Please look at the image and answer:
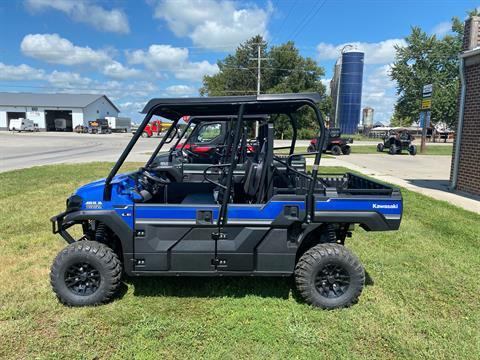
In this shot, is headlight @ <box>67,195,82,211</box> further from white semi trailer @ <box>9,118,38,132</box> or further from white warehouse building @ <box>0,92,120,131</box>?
white warehouse building @ <box>0,92,120,131</box>

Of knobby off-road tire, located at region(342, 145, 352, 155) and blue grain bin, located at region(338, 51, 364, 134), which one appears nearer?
knobby off-road tire, located at region(342, 145, 352, 155)

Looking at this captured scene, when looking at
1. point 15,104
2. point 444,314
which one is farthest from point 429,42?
point 15,104

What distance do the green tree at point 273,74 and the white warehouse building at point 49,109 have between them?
19.8 m

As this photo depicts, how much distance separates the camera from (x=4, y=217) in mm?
6496

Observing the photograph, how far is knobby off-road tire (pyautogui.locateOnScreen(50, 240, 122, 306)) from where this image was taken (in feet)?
11.1

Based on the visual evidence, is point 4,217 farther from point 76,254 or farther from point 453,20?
point 453,20

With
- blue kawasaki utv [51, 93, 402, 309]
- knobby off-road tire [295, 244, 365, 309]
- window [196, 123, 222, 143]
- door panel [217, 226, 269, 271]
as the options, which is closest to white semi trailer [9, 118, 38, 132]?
window [196, 123, 222, 143]

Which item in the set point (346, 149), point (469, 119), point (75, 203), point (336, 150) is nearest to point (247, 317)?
point (75, 203)

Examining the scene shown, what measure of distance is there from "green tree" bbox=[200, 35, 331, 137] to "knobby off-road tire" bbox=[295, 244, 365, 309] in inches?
1775

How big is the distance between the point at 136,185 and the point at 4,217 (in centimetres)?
395

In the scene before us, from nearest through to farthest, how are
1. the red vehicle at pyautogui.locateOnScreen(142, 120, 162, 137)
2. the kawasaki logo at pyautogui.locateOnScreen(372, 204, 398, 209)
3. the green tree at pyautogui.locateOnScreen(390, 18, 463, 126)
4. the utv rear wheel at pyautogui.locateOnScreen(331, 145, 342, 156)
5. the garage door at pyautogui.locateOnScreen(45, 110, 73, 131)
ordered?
the kawasaki logo at pyautogui.locateOnScreen(372, 204, 398, 209) → the red vehicle at pyautogui.locateOnScreen(142, 120, 162, 137) → the utv rear wheel at pyautogui.locateOnScreen(331, 145, 342, 156) → the green tree at pyautogui.locateOnScreen(390, 18, 463, 126) → the garage door at pyautogui.locateOnScreen(45, 110, 73, 131)

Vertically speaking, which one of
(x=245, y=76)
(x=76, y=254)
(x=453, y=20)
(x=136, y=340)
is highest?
(x=453, y=20)

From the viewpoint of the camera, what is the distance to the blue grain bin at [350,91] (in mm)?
62688

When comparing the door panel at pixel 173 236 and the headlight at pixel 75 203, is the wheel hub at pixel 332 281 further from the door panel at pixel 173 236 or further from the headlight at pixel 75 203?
the headlight at pixel 75 203
